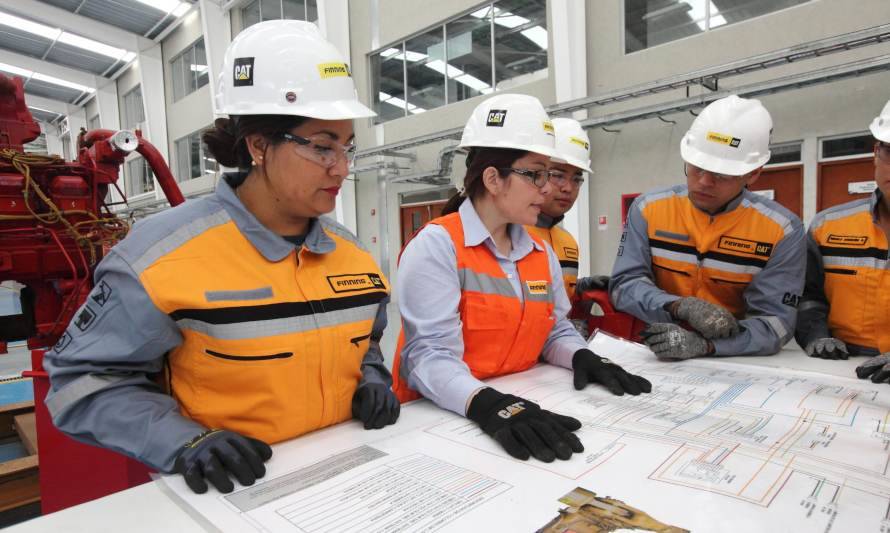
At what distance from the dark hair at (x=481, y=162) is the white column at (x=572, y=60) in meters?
4.44

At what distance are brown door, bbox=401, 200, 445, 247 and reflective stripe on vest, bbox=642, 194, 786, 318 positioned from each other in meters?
5.97

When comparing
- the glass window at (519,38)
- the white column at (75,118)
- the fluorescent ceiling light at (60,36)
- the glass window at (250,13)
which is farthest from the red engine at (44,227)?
the white column at (75,118)

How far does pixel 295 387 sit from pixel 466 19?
291 inches

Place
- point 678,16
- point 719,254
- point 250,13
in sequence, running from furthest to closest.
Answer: point 250,13, point 678,16, point 719,254

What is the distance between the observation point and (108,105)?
51.0 feet

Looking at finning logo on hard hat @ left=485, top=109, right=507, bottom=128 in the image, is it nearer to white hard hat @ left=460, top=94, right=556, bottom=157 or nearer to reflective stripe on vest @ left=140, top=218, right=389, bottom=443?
white hard hat @ left=460, top=94, right=556, bottom=157

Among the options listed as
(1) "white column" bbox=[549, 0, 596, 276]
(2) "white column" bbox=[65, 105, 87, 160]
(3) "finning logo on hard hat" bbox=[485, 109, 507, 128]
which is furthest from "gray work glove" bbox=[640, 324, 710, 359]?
(2) "white column" bbox=[65, 105, 87, 160]

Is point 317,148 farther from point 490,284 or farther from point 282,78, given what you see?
point 490,284

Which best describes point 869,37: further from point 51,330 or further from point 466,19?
point 51,330

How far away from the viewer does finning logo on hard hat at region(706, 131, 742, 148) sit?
1.84 meters

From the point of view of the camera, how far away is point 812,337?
1.93 metres

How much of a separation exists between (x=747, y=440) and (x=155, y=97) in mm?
16188

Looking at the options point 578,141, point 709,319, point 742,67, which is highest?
point 742,67

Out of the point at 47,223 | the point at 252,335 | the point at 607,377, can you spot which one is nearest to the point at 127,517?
the point at 252,335
